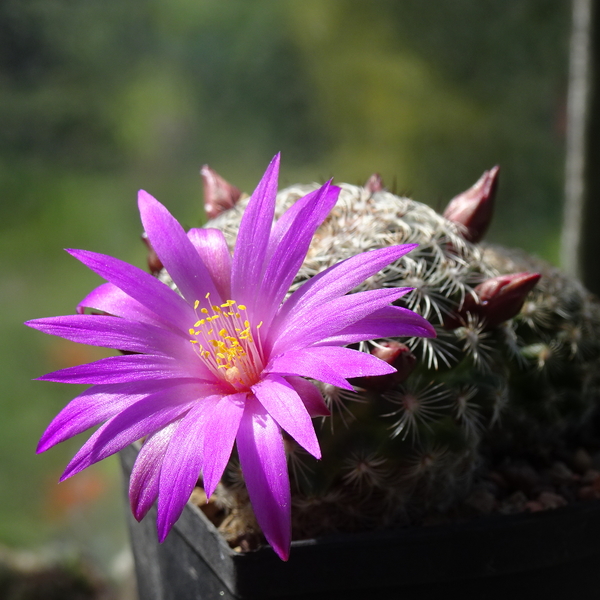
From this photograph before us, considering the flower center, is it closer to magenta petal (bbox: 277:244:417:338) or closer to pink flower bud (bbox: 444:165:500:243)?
magenta petal (bbox: 277:244:417:338)

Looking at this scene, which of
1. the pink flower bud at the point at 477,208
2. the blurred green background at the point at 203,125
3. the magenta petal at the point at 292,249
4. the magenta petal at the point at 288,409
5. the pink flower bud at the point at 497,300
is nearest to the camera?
the magenta petal at the point at 288,409

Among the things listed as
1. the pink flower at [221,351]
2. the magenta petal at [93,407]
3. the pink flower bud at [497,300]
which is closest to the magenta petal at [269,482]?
the pink flower at [221,351]

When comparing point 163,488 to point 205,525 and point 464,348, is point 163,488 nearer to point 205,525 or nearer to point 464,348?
point 205,525

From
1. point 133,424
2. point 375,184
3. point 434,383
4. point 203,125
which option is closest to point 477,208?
point 375,184

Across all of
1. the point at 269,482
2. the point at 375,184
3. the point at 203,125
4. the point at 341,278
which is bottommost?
the point at 269,482

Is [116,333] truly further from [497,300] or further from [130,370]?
[497,300]

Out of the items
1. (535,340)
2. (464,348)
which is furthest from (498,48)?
(464,348)

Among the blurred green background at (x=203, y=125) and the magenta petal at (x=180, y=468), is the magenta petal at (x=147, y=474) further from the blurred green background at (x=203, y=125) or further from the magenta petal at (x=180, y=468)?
the blurred green background at (x=203, y=125)
